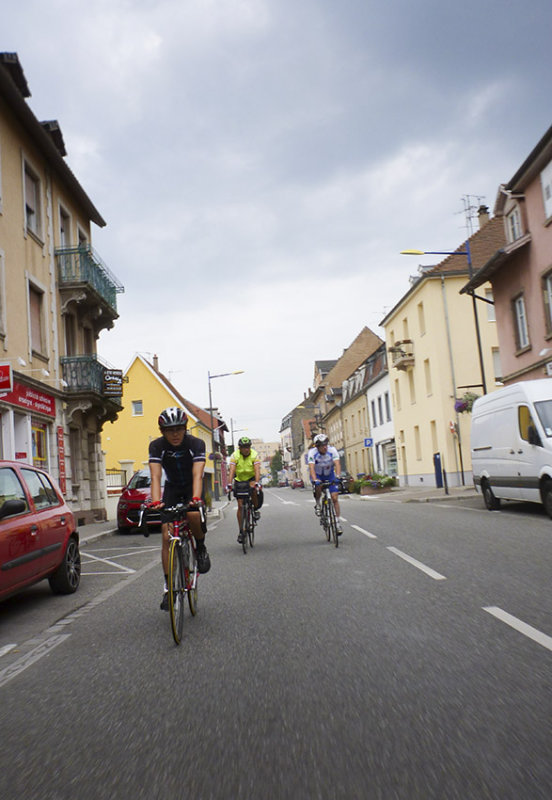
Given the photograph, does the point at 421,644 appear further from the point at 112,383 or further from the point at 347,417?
the point at 347,417

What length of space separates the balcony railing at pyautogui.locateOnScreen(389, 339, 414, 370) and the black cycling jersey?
30.7 m

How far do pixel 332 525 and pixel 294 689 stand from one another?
24.0 ft

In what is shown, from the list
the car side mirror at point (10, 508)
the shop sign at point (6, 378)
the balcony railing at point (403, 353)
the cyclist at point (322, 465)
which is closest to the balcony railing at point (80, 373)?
the shop sign at point (6, 378)

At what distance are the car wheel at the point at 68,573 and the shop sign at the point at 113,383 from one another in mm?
14018

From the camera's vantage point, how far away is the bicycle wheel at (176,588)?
17.1 feet

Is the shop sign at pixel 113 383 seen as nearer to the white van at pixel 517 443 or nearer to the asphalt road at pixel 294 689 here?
the white van at pixel 517 443

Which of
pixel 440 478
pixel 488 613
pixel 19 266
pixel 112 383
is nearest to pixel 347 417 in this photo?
pixel 440 478

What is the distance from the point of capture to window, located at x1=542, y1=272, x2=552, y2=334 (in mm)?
19969

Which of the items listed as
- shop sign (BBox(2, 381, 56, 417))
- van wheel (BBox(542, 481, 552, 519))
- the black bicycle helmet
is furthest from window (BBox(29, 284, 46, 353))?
the black bicycle helmet

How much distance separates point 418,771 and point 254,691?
1.38 metres

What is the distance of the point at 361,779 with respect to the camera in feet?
9.11

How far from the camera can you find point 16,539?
22.1 feet

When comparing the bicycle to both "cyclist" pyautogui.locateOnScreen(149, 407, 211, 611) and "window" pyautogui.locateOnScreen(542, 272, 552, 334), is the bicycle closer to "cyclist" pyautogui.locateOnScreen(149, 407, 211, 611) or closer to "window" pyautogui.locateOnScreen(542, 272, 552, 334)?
"cyclist" pyautogui.locateOnScreen(149, 407, 211, 611)

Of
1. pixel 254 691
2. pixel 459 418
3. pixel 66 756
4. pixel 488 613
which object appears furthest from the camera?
pixel 459 418
